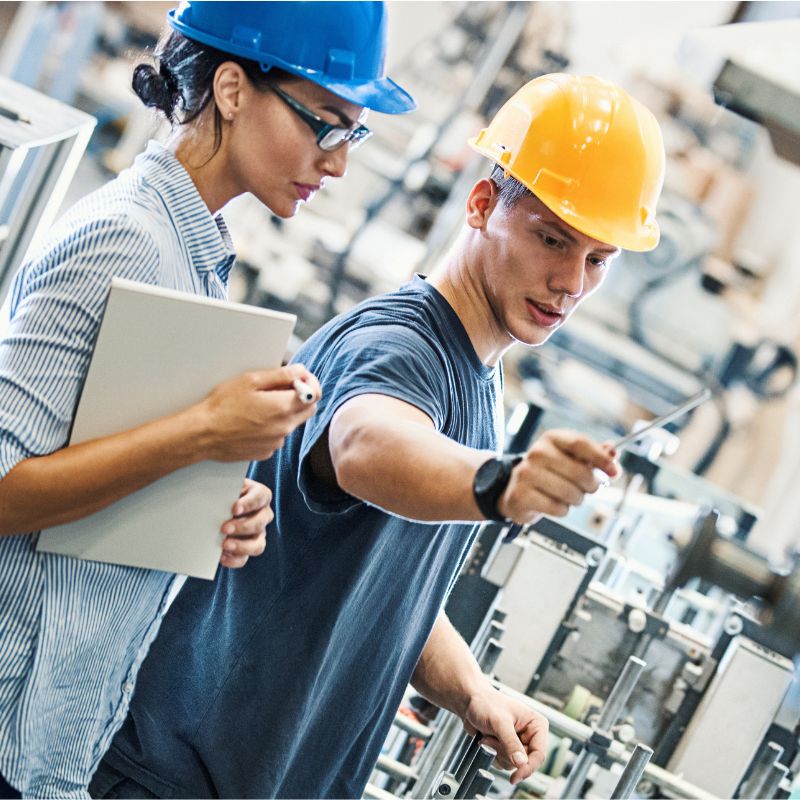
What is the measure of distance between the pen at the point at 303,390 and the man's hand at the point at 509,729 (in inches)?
26.8

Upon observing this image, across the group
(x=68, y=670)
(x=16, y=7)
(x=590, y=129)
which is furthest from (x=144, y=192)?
(x=16, y=7)

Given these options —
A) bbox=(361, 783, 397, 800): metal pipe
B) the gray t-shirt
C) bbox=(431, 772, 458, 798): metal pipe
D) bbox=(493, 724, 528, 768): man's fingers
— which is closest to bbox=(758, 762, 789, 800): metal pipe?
bbox=(361, 783, 397, 800): metal pipe

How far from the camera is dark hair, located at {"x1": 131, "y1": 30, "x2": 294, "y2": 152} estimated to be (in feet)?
3.80

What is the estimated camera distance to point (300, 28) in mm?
1166

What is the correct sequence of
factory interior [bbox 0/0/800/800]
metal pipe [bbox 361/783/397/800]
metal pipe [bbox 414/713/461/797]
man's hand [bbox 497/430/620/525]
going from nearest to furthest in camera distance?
1. man's hand [bbox 497/430/620/525]
2. factory interior [bbox 0/0/800/800]
3. metal pipe [bbox 361/783/397/800]
4. metal pipe [bbox 414/713/461/797]

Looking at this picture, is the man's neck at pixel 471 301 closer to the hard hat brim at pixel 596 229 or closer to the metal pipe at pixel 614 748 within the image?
the hard hat brim at pixel 596 229

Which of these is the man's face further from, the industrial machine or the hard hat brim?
the industrial machine

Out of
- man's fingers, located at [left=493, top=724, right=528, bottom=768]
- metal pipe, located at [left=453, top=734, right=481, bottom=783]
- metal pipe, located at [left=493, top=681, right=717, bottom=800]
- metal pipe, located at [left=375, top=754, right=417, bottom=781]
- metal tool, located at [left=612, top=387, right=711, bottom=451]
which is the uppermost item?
metal tool, located at [left=612, top=387, right=711, bottom=451]

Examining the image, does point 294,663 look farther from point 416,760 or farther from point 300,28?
point 416,760

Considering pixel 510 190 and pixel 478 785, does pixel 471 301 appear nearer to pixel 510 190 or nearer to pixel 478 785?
pixel 510 190

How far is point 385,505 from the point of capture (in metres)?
1.06

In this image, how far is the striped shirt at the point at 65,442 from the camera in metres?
0.97

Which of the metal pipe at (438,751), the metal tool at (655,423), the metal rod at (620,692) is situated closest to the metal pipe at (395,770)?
the metal pipe at (438,751)

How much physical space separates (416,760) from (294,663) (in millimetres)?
1480
